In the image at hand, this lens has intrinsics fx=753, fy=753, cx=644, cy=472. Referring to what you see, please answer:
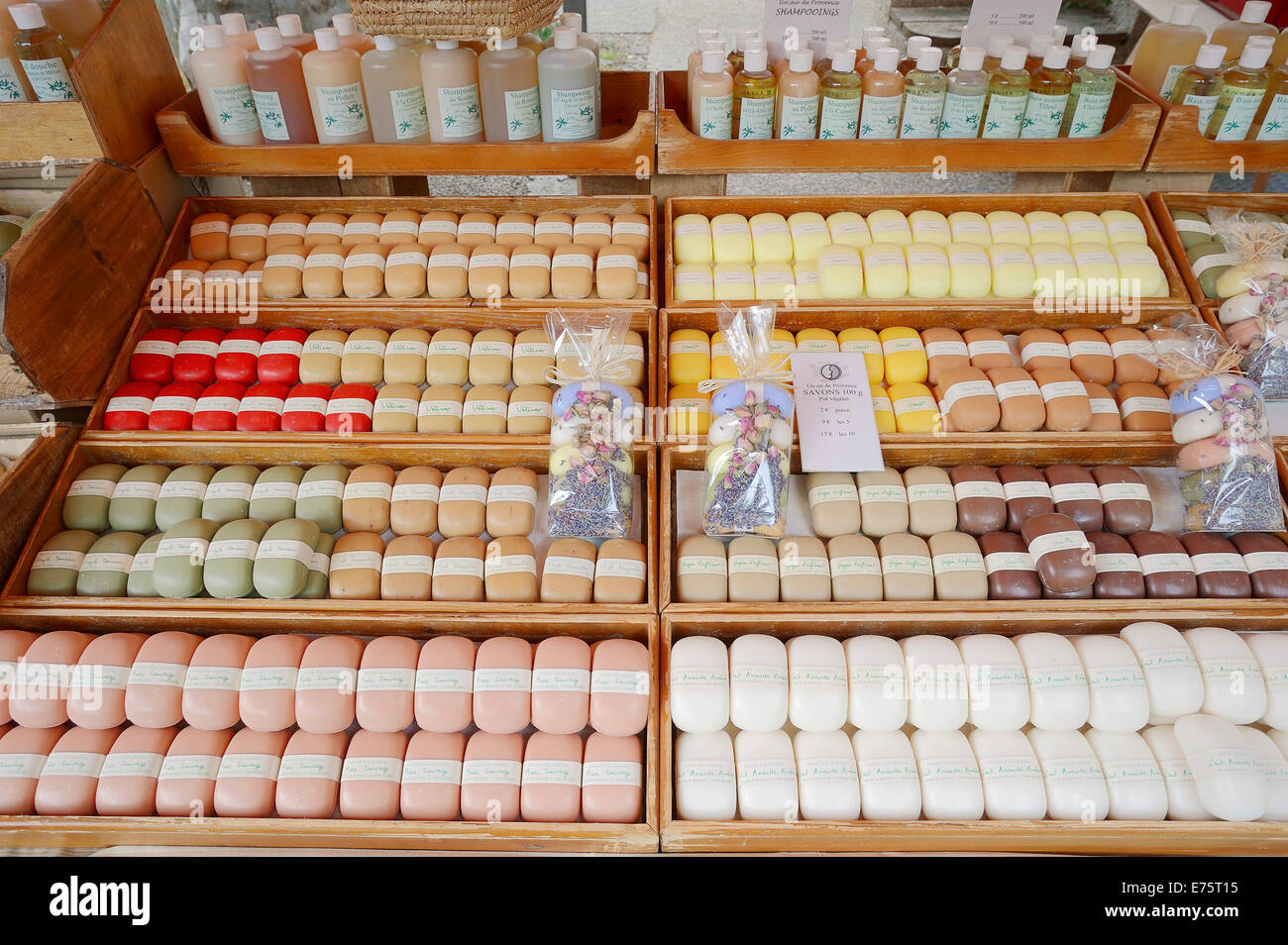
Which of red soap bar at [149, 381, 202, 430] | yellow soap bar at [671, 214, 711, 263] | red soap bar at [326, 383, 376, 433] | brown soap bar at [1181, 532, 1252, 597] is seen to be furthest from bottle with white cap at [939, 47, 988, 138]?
red soap bar at [149, 381, 202, 430]

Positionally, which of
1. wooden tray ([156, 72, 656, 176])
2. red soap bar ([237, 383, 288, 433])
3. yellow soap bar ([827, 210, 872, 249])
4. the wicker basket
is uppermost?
the wicker basket

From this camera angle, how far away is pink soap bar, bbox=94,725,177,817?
4.82 ft

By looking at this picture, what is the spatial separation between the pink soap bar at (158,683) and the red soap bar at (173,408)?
58cm

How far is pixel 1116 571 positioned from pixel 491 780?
1417 millimetres

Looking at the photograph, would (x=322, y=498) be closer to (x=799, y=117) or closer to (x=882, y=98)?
(x=799, y=117)

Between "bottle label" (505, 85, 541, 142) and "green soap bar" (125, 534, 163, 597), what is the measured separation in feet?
4.60

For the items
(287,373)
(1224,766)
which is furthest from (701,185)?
(1224,766)

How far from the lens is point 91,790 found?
1.49 meters

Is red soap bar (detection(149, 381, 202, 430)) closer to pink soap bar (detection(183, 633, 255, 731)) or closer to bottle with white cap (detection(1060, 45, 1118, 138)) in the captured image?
pink soap bar (detection(183, 633, 255, 731))

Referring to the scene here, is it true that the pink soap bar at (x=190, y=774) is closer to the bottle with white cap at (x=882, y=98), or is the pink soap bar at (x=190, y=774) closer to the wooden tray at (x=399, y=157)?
the wooden tray at (x=399, y=157)

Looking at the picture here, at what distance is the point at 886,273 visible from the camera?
206 centimetres

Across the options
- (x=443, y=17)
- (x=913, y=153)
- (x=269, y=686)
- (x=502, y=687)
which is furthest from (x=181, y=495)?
(x=913, y=153)

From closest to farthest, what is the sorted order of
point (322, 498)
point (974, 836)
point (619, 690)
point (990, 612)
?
point (974, 836)
point (619, 690)
point (990, 612)
point (322, 498)

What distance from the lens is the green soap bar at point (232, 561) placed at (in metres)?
1.65
